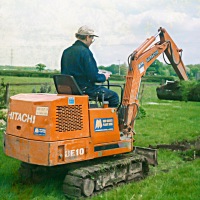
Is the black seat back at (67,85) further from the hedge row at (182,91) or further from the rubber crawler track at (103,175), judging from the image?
the hedge row at (182,91)

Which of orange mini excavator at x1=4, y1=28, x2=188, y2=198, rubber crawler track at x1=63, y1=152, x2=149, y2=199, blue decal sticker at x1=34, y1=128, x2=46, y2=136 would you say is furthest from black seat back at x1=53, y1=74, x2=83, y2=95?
rubber crawler track at x1=63, y1=152, x2=149, y2=199

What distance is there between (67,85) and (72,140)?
0.97 meters

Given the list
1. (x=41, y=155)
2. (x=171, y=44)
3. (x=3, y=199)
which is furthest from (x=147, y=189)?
(x=171, y=44)

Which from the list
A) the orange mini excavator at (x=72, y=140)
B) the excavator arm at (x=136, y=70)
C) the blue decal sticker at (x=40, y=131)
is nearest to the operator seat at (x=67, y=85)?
the orange mini excavator at (x=72, y=140)

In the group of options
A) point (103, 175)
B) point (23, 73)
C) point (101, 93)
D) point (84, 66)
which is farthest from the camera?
point (23, 73)

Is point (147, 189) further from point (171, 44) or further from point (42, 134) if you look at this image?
point (171, 44)

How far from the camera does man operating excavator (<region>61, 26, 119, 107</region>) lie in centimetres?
714

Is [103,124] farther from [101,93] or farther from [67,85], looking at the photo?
[67,85]

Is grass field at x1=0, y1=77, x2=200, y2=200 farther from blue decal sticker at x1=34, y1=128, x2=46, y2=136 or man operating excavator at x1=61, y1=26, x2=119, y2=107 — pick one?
man operating excavator at x1=61, y1=26, x2=119, y2=107

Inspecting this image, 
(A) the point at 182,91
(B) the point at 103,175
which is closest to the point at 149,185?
(B) the point at 103,175

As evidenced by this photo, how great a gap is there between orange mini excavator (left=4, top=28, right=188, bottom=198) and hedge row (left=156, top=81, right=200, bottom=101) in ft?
10.4

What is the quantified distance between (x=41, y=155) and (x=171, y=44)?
500 cm

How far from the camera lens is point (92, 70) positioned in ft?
23.4

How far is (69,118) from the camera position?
6.55 metres
